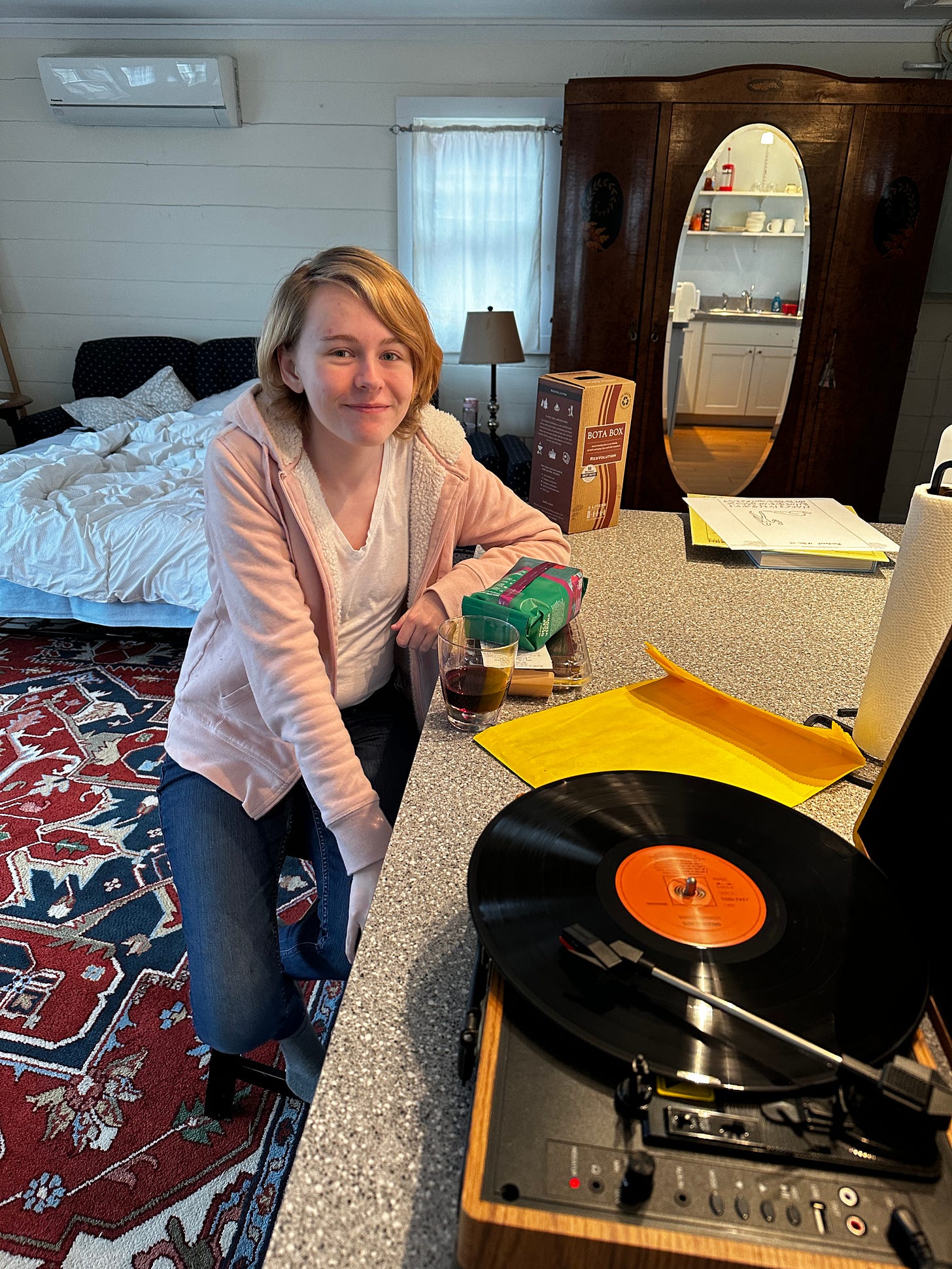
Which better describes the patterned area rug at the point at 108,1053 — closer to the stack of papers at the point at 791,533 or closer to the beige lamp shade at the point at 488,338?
the stack of papers at the point at 791,533

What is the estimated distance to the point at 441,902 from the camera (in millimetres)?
681

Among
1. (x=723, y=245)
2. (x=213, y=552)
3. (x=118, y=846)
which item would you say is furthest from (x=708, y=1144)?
(x=723, y=245)

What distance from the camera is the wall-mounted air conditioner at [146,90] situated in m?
3.79

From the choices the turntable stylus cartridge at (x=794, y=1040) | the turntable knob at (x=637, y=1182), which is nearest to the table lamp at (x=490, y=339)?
the turntable stylus cartridge at (x=794, y=1040)

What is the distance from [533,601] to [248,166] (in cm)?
399

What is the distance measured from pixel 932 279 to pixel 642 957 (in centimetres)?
446

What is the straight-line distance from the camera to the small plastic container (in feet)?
3.41

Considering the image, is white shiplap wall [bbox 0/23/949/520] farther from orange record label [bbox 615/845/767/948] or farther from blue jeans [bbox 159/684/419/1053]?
orange record label [bbox 615/845/767/948]

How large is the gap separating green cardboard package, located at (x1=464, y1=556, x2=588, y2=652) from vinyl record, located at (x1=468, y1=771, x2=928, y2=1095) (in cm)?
35

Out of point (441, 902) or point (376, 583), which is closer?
point (441, 902)

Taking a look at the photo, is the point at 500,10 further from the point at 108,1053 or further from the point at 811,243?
the point at 108,1053

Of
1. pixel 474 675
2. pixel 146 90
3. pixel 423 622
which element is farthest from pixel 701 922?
pixel 146 90

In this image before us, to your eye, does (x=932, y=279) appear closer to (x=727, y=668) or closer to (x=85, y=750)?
(x=727, y=668)

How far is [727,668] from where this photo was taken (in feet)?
3.59
